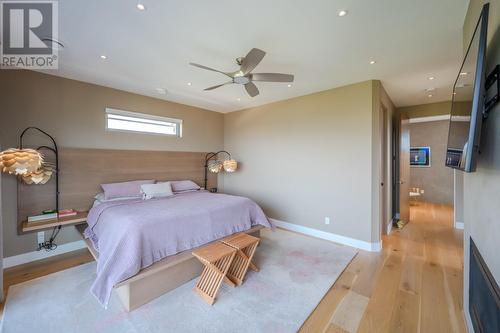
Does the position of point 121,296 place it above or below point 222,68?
below

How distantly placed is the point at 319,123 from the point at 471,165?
9.34 feet

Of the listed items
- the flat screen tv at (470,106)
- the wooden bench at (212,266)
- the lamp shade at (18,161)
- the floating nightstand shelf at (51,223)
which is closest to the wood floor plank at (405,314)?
the flat screen tv at (470,106)

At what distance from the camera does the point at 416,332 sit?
177cm

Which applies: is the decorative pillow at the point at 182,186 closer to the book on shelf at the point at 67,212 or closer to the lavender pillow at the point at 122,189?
the lavender pillow at the point at 122,189

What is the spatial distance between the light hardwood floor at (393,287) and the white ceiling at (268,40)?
265 centimetres

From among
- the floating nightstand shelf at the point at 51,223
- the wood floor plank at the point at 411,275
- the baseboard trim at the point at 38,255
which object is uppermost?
the floating nightstand shelf at the point at 51,223

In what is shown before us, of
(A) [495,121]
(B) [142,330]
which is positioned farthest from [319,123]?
(B) [142,330]

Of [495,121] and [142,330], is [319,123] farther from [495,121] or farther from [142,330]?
[142,330]

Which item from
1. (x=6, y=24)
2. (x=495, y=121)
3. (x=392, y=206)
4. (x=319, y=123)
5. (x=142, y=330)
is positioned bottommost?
(x=142, y=330)

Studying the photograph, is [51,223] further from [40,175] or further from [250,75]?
[250,75]

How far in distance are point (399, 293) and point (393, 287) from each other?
110 mm

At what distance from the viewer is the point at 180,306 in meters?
2.08

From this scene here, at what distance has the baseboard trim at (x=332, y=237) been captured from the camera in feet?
11.0

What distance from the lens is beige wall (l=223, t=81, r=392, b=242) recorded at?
339cm
